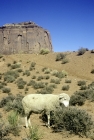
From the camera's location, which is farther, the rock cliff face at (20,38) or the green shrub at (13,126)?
the rock cliff face at (20,38)

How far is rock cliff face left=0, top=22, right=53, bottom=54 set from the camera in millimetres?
68688

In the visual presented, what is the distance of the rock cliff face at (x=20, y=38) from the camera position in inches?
2704

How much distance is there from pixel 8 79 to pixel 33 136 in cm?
1899

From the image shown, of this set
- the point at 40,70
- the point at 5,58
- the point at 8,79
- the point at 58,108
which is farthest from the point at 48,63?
the point at 58,108

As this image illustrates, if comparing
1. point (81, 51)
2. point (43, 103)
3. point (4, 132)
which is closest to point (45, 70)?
point (81, 51)

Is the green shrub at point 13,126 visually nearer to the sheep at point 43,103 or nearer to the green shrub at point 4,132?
the green shrub at point 4,132

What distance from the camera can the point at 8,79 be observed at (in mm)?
25000

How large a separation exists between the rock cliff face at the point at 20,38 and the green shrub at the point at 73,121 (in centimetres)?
6058

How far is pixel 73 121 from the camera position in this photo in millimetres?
7445

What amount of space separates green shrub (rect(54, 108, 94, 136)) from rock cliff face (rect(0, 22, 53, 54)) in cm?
6058

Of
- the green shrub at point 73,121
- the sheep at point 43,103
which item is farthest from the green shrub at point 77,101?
the green shrub at point 73,121

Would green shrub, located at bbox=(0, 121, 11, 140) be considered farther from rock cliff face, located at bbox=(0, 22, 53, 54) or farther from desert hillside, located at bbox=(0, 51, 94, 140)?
rock cliff face, located at bbox=(0, 22, 53, 54)

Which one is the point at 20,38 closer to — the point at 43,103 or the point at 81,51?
the point at 81,51

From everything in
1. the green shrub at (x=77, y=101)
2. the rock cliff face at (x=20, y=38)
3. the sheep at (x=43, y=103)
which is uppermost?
the rock cliff face at (x=20, y=38)
